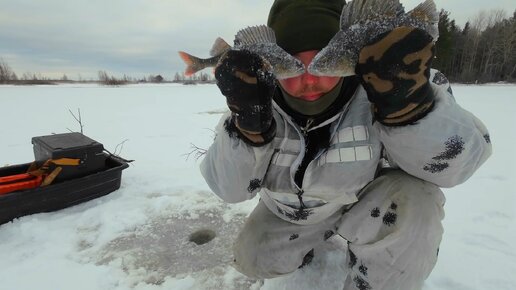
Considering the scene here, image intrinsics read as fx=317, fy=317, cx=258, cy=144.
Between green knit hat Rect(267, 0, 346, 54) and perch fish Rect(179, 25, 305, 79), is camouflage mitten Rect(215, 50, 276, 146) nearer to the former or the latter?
perch fish Rect(179, 25, 305, 79)

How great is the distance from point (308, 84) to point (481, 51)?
131 feet

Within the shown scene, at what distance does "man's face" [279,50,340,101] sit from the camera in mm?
1299

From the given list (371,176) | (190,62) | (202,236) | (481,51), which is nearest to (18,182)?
(202,236)

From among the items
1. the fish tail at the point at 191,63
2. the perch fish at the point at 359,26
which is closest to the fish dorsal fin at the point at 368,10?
the perch fish at the point at 359,26

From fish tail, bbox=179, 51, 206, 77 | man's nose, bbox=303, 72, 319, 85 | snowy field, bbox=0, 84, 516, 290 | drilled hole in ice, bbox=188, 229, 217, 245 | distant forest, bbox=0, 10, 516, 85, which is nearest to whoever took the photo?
man's nose, bbox=303, 72, 319, 85

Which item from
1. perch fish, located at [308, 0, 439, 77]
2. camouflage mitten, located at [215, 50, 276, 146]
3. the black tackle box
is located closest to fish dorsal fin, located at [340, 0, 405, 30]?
perch fish, located at [308, 0, 439, 77]

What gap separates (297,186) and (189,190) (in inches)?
60.7

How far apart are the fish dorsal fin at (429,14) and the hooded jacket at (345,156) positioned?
0.65ft

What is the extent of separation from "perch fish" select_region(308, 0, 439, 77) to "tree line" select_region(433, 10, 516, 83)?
28.5 m

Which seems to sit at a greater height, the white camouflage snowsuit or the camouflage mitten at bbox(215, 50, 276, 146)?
the camouflage mitten at bbox(215, 50, 276, 146)

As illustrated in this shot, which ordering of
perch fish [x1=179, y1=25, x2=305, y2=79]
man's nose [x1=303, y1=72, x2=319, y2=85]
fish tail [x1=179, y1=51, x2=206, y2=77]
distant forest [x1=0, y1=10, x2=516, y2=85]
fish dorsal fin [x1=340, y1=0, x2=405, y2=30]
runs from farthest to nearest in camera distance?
distant forest [x1=0, y1=10, x2=516, y2=85] → fish tail [x1=179, y1=51, x2=206, y2=77] → man's nose [x1=303, y1=72, x2=319, y2=85] → perch fish [x1=179, y1=25, x2=305, y2=79] → fish dorsal fin [x1=340, y1=0, x2=405, y2=30]

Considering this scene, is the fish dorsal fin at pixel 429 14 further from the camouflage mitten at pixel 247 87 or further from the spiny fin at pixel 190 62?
the spiny fin at pixel 190 62

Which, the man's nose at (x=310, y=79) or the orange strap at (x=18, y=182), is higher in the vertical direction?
the man's nose at (x=310, y=79)

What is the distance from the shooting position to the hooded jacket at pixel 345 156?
1115 millimetres
